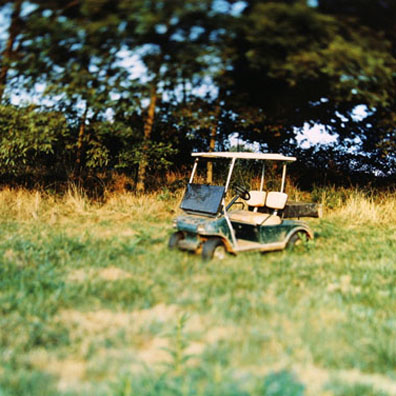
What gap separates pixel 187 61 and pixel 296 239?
387 centimetres

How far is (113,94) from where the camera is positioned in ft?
15.3

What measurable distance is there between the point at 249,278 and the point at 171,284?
885mm

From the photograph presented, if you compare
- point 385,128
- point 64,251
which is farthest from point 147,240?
point 385,128

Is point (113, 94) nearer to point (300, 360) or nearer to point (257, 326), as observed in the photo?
point (257, 326)

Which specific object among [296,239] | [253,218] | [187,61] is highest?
[187,61]

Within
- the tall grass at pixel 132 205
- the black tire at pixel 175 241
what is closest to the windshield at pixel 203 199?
the black tire at pixel 175 241

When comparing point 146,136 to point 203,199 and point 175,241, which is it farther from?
point 175,241

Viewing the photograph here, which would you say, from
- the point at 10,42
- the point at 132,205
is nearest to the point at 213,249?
the point at 10,42

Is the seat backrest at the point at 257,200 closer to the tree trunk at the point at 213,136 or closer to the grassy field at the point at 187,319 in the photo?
the grassy field at the point at 187,319

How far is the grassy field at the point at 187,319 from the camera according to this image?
9.50 feet

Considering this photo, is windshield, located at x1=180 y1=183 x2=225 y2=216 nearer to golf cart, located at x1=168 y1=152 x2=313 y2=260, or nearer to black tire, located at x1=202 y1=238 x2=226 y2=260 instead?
golf cart, located at x1=168 y1=152 x2=313 y2=260

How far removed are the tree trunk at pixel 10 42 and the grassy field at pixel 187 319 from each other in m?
2.10

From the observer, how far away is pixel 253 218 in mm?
6422

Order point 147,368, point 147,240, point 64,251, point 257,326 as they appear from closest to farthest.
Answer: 1. point 147,368
2. point 257,326
3. point 64,251
4. point 147,240
